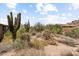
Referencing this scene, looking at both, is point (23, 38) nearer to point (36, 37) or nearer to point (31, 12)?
point (36, 37)

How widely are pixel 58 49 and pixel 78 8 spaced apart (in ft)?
1.51

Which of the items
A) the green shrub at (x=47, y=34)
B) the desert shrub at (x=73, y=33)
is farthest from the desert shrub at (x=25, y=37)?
the desert shrub at (x=73, y=33)

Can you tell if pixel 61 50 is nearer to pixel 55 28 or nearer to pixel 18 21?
pixel 55 28

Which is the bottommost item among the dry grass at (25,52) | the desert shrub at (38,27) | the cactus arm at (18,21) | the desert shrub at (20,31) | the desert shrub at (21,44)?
the dry grass at (25,52)

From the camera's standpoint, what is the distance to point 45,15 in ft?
7.22

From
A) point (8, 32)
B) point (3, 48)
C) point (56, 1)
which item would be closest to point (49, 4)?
point (56, 1)

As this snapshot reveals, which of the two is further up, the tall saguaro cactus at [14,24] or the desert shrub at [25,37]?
the tall saguaro cactus at [14,24]

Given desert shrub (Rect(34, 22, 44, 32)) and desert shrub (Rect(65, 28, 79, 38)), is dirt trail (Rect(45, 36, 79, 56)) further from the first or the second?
desert shrub (Rect(34, 22, 44, 32))

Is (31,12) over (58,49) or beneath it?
over

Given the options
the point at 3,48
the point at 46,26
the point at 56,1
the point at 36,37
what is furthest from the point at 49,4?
the point at 3,48

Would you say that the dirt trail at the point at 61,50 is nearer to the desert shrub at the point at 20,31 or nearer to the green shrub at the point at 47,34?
the green shrub at the point at 47,34

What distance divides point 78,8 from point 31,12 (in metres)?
0.48

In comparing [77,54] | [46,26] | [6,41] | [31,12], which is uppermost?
[31,12]

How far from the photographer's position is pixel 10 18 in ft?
7.21
